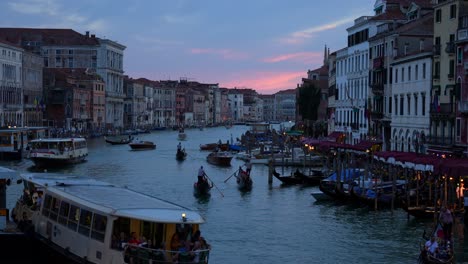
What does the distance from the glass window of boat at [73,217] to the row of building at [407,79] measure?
12.5 m

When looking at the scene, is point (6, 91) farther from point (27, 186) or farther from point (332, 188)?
point (27, 186)

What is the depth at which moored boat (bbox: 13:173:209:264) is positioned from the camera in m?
9.11

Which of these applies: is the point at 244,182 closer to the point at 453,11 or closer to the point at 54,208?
the point at 453,11

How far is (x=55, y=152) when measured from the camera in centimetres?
2797

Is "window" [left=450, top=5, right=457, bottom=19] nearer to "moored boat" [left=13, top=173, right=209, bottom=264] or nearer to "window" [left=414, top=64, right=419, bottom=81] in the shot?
"window" [left=414, top=64, right=419, bottom=81]

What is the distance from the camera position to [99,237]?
31.3 feet

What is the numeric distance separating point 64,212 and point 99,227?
110 cm

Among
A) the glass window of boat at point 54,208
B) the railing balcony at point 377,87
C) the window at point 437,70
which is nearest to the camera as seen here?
the glass window of boat at point 54,208

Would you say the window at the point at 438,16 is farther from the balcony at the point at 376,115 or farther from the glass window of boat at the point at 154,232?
the glass window of boat at the point at 154,232

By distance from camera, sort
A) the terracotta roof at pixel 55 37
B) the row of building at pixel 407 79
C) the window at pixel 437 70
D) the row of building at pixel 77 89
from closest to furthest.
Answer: the row of building at pixel 407 79 < the window at pixel 437 70 < the row of building at pixel 77 89 < the terracotta roof at pixel 55 37

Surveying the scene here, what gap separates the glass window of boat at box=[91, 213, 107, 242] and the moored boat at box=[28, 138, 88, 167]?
18.3 m

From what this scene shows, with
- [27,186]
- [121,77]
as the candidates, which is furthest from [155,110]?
[27,186]

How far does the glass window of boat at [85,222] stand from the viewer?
980 centimetres

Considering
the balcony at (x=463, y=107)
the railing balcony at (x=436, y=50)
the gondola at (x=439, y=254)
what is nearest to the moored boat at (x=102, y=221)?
the gondola at (x=439, y=254)
